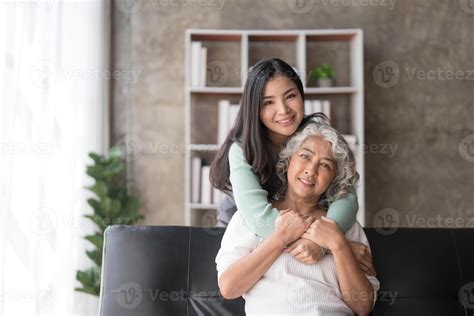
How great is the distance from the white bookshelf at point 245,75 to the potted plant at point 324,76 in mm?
62

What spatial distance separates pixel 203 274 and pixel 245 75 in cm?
249

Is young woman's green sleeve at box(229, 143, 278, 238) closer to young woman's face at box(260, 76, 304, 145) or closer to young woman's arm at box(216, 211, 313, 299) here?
young woman's arm at box(216, 211, 313, 299)

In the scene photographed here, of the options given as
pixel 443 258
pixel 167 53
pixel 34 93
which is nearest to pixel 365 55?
pixel 167 53

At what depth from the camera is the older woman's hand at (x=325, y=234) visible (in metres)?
1.76

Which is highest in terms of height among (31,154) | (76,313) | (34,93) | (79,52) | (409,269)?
(79,52)

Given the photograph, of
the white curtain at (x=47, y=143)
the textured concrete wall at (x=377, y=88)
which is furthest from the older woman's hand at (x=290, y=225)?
the textured concrete wall at (x=377, y=88)

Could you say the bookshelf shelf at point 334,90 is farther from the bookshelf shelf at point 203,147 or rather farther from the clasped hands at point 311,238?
the clasped hands at point 311,238

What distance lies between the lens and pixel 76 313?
3760 mm

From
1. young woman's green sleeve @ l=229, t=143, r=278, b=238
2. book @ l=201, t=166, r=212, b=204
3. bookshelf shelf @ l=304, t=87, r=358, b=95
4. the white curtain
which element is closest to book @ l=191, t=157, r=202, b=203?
book @ l=201, t=166, r=212, b=204

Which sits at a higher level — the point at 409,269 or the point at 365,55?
the point at 365,55

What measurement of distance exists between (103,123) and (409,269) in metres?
2.90

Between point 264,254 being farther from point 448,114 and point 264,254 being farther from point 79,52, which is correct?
point 448,114

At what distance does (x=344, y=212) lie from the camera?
1867mm

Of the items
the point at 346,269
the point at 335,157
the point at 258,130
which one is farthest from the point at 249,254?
the point at 258,130
